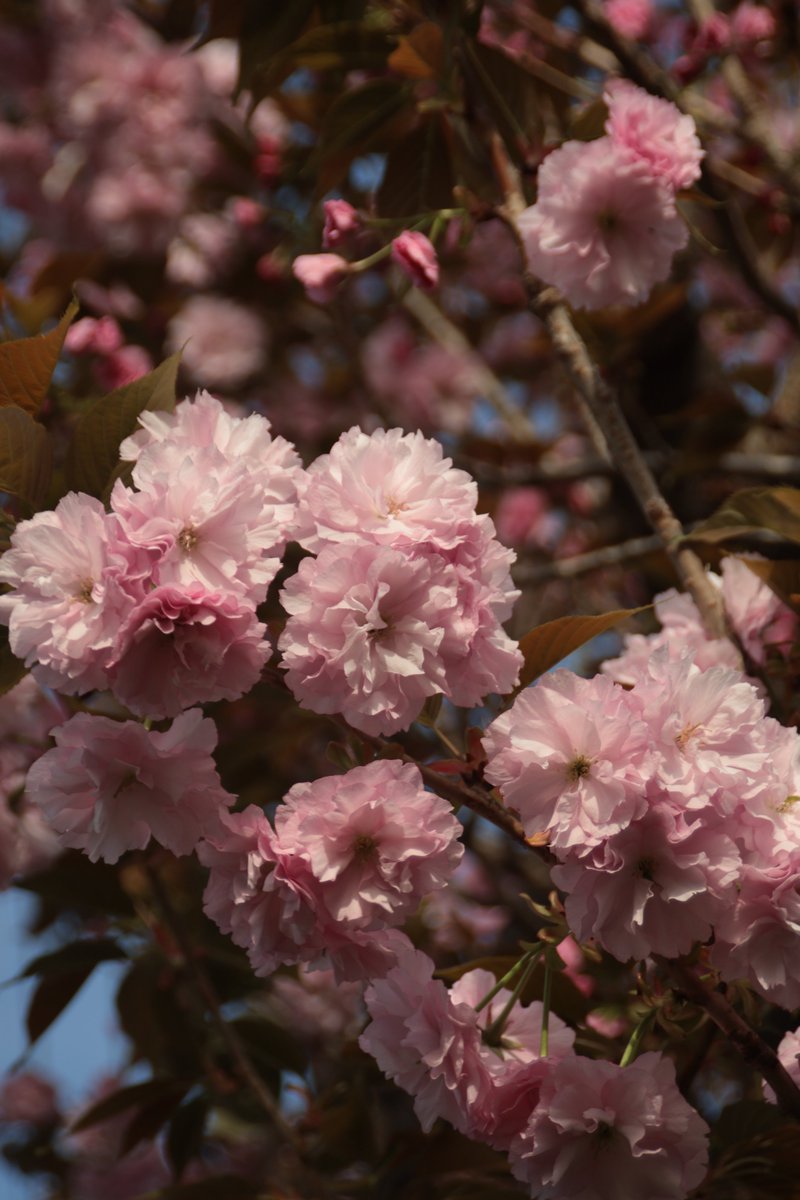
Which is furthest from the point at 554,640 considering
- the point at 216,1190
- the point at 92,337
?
the point at 92,337

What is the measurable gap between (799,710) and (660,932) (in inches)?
16.8

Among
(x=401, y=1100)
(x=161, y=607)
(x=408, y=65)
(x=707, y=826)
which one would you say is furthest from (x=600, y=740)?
(x=401, y=1100)

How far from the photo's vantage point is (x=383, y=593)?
0.99 metres

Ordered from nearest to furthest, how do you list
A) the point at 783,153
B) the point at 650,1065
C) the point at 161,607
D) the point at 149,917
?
the point at 161,607, the point at 650,1065, the point at 149,917, the point at 783,153

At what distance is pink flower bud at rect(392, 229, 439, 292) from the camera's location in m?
1.53

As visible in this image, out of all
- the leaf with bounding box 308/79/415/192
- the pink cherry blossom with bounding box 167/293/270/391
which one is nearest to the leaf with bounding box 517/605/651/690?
the leaf with bounding box 308/79/415/192

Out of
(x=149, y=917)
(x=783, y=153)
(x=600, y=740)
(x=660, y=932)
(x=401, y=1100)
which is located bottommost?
(x=401, y=1100)

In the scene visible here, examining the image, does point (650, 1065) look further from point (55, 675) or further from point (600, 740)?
point (55, 675)

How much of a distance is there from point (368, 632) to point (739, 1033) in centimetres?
51

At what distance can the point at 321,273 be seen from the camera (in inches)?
64.6

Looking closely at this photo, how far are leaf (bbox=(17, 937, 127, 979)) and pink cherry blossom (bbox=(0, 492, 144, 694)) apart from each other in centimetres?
106

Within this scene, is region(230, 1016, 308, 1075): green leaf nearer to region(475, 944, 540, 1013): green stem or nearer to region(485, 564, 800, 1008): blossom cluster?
region(475, 944, 540, 1013): green stem

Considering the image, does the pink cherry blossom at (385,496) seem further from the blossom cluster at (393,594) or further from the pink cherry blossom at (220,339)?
the pink cherry blossom at (220,339)

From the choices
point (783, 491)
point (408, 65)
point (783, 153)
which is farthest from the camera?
point (783, 153)
